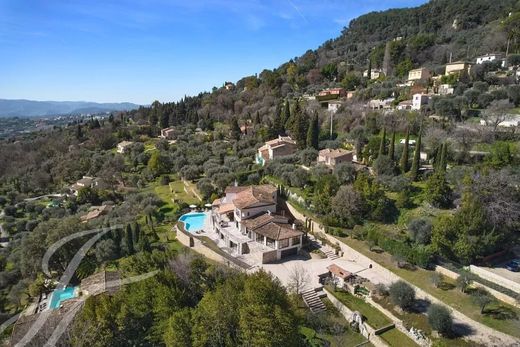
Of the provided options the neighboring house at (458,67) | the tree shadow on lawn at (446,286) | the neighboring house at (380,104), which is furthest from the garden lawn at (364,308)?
the neighboring house at (458,67)

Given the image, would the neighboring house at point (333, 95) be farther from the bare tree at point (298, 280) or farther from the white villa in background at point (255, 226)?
the bare tree at point (298, 280)

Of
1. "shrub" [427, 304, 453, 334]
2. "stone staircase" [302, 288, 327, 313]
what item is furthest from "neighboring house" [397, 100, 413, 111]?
"shrub" [427, 304, 453, 334]

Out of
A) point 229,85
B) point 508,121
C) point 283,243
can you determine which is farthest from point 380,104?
point 229,85

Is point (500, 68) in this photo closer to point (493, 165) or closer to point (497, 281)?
point (493, 165)

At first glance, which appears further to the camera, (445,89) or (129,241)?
(445,89)

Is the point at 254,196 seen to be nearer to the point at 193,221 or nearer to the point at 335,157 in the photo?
the point at 193,221

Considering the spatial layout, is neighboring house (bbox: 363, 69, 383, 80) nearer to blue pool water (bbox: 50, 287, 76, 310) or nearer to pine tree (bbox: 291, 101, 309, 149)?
pine tree (bbox: 291, 101, 309, 149)
